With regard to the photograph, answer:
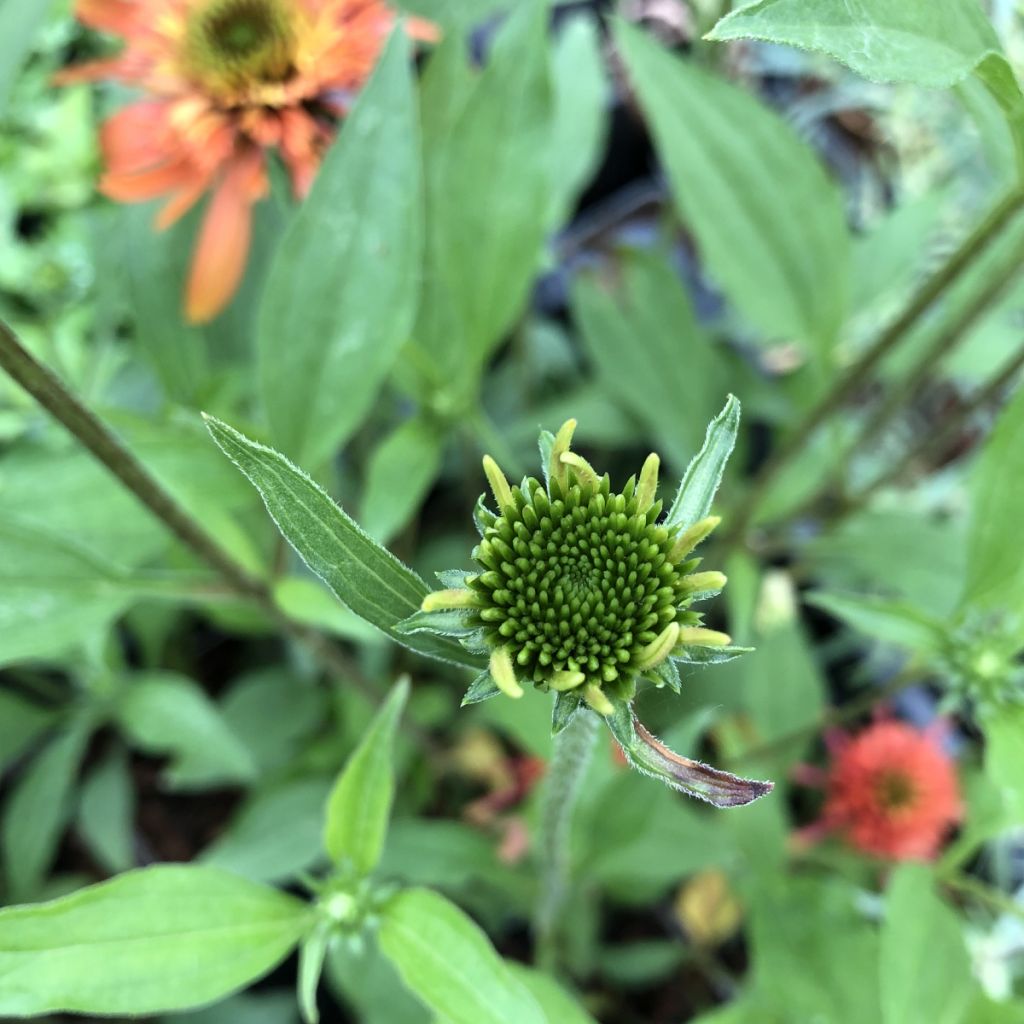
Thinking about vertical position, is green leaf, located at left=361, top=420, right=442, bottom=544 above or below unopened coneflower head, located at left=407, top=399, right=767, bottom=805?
below

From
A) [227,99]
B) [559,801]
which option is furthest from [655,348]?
[559,801]

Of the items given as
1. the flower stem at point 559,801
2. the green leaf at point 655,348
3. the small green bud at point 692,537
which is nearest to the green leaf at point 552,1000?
the flower stem at point 559,801

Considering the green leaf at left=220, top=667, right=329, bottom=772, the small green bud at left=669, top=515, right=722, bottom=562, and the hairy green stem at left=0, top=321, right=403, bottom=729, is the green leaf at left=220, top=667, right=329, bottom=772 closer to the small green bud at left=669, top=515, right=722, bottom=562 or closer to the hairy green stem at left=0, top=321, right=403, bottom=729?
the hairy green stem at left=0, top=321, right=403, bottom=729

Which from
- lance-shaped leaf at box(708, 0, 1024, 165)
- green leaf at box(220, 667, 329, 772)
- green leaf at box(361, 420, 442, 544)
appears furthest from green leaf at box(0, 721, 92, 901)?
lance-shaped leaf at box(708, 0, 1024, 165)

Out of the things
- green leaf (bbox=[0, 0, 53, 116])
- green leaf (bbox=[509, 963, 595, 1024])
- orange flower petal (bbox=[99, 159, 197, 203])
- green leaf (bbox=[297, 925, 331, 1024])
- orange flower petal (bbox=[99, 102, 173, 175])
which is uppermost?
green leaf (bbox=[0, 0, 53, 116])

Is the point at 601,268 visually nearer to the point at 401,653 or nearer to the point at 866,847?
the point at 401,653

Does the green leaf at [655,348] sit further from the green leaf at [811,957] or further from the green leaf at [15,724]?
the green leaf at [15,724]

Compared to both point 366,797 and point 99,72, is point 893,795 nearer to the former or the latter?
point 366,797

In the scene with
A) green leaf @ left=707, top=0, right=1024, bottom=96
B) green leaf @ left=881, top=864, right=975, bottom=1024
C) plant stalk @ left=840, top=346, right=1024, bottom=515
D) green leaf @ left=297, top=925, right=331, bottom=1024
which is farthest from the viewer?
plant stalk @ left=840, top=346, right=1024, bottom=515

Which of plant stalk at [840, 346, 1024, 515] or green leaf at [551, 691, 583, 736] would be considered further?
plant stalk at [840, 346, 1024, 515]

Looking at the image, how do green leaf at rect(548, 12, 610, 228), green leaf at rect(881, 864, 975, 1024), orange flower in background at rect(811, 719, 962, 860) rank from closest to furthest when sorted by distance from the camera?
green leaf at rect(881, 864, 975, 1024) < orange flower in background at rect(811, 719, 962, 860) < green leaf at rect(548, 12, 610, 228)
